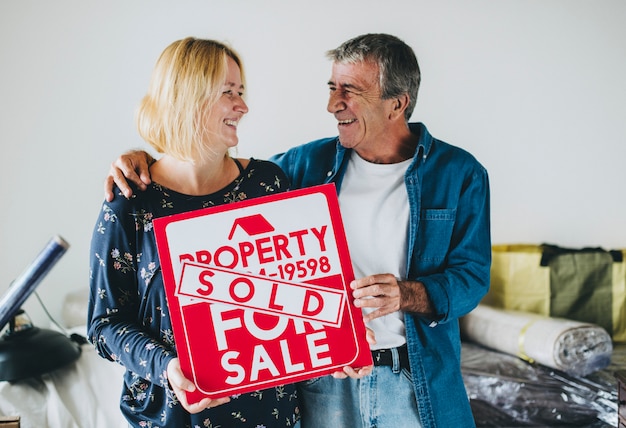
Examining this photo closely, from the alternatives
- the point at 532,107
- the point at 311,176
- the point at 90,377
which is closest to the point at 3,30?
the point at 90,377

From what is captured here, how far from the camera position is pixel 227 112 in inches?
40.7

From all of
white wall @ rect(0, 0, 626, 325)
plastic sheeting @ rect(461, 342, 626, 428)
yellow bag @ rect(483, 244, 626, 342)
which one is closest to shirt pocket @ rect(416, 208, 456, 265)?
plastic sheeting @ rect(461, 342, 626, 428)

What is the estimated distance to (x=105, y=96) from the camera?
2.32 meters

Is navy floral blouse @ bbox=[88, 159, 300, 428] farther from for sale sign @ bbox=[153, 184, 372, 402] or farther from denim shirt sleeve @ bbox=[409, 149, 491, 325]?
denim shirt sleeve @ bbox=[409, 149, 491, 325]

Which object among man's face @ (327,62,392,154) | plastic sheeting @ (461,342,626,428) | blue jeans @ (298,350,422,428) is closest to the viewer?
blue jeans @ (298,350,422,428)

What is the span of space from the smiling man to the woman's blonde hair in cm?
12

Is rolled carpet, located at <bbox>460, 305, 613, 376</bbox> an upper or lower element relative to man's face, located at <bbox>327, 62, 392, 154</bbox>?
lower

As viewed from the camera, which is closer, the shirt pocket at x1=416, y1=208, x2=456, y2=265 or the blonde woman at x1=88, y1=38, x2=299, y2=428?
the blonde woman at x1=88, y1=38, x2=299, y2=428

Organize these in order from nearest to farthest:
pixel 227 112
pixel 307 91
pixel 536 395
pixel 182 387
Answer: pixel 182 387 < pixel 227 112 < pixel 536 395 < pixel 307 91

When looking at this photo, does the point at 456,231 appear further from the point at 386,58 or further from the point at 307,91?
the point at 307,91

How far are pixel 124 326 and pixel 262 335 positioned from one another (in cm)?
23

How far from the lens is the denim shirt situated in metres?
1.20

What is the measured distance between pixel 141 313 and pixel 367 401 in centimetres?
50

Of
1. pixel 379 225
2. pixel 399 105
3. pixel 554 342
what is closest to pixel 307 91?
pixel 399 105
